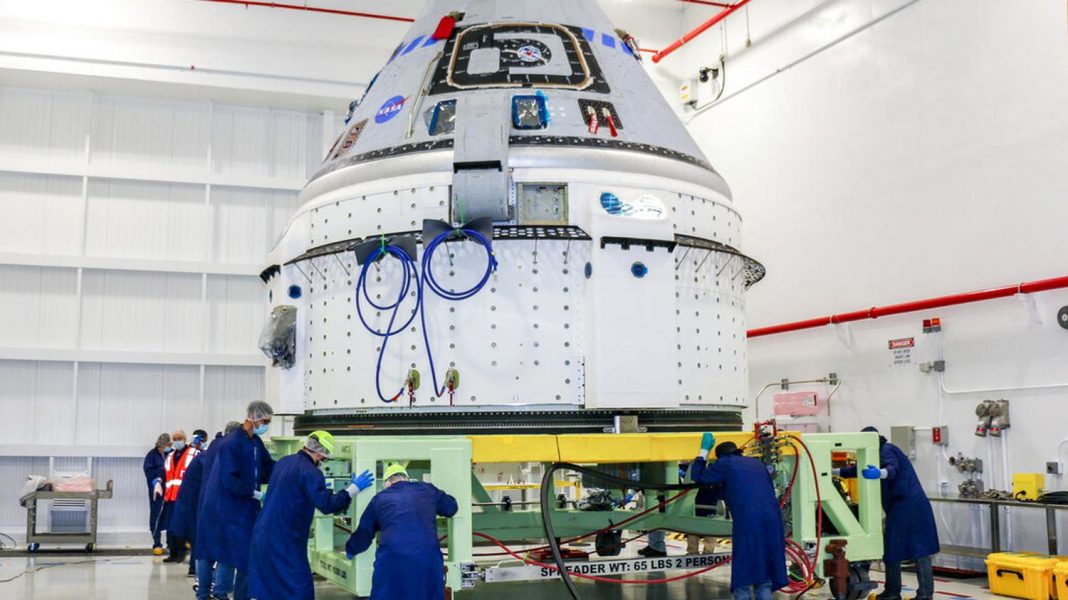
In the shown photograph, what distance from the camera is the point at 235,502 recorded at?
7492mm

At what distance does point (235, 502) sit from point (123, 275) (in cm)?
830

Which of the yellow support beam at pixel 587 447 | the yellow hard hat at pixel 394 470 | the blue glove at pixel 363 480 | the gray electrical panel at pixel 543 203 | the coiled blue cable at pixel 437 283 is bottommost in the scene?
the blue glove at pixel 363 480

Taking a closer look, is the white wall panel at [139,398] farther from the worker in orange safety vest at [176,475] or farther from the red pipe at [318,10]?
the red pipe at [318,10]

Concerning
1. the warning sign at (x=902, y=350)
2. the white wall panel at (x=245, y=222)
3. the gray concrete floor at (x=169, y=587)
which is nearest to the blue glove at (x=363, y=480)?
the gray concrete floor at (x=169, y=587)

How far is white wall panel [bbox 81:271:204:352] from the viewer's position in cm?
1442

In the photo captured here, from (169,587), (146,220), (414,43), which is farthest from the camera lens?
(146,220)

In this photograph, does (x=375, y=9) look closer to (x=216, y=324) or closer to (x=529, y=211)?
(x=216, y=324)

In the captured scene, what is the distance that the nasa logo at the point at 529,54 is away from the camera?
8438mm

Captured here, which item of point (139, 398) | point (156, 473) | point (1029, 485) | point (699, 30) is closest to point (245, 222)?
point (139, 398)

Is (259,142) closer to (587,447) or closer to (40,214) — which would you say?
(40,214)

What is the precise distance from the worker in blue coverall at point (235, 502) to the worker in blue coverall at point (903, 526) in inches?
188

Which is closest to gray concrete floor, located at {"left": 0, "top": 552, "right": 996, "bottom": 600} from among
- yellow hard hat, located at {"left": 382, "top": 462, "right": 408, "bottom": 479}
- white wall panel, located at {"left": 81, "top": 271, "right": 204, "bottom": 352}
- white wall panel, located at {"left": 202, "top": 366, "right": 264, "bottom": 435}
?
yellow hard hat, located at {"left": 382, "top": 462, "right": 408, "bottom": 479}

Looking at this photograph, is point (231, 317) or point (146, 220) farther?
point (231, 317)

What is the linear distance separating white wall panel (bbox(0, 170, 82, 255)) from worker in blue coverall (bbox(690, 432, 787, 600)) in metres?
11.4
